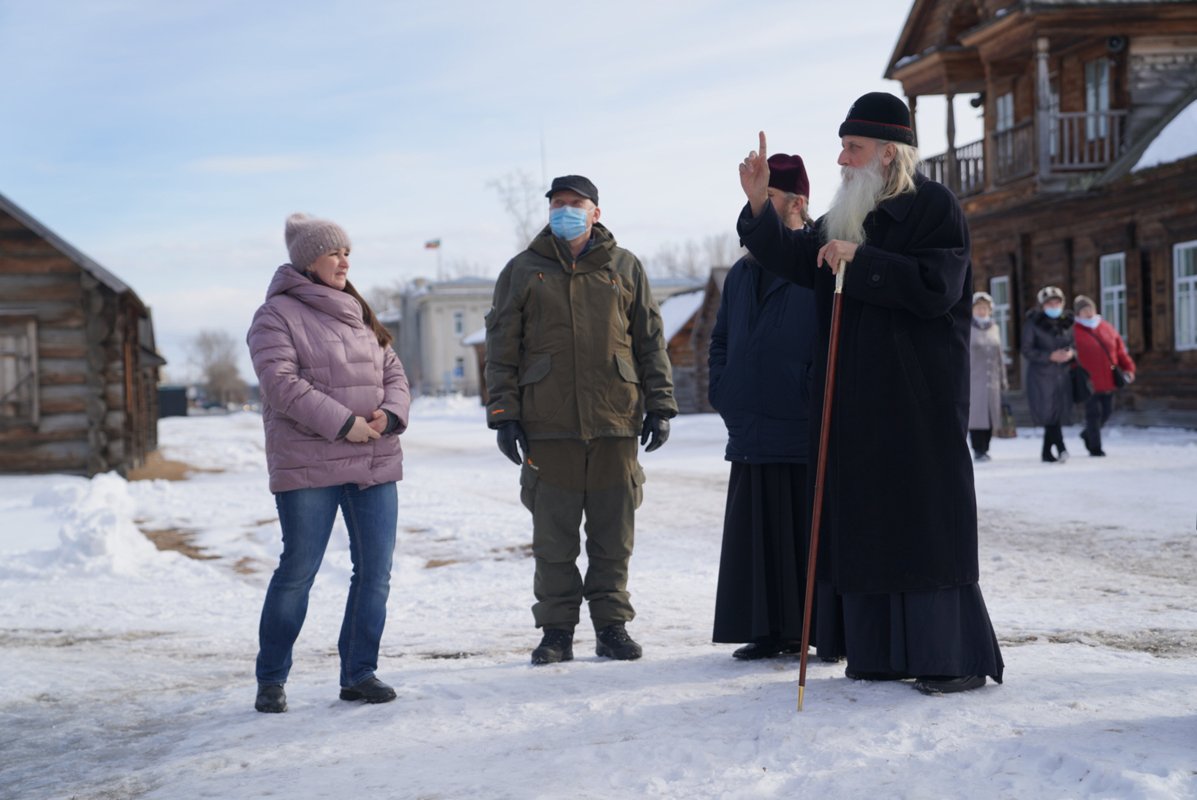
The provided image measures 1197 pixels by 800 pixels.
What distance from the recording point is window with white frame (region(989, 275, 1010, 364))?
2492cm

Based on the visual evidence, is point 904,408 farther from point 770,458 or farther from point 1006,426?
point 1006,426

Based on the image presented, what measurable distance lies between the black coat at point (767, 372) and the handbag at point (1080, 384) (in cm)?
991

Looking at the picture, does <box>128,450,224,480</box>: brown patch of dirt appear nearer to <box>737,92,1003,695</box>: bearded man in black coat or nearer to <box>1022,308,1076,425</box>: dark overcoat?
<box>1022,308,1076,425</box>: dark overcoat

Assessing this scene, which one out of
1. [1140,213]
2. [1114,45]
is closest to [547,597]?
[1140,213]

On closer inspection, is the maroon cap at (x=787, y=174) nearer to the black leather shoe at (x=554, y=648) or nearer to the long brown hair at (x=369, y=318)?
the long brown hair at (x=369, y=318)

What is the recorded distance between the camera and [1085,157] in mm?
21922

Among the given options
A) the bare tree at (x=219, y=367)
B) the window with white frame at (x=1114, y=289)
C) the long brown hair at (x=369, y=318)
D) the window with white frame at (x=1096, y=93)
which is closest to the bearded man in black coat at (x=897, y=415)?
the long brown hair at (x=369, y=318)

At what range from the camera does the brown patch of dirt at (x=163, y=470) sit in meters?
18.9

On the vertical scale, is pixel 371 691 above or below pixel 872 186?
below

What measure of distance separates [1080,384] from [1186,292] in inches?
282

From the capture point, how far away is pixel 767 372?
5.18 metres

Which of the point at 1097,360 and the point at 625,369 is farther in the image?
the point at 1097,360

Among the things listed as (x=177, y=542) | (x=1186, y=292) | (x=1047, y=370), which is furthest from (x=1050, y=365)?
(x=177, y=542)

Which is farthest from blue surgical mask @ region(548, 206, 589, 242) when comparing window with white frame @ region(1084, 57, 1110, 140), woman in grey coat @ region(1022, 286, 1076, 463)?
window with white frame @ region(1084, 57, 1110, 140)
